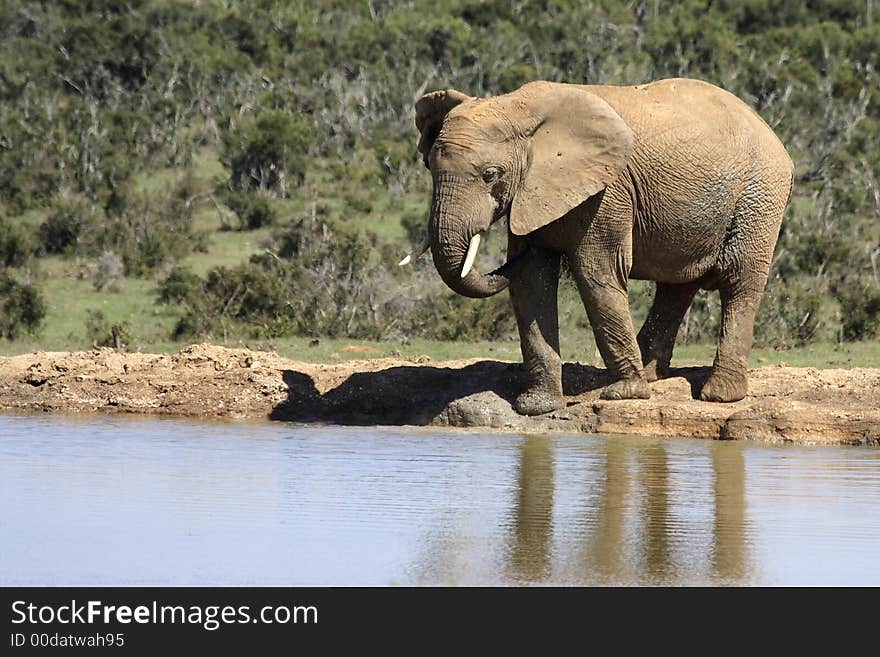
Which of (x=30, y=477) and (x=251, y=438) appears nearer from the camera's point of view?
(x=30, y=477)

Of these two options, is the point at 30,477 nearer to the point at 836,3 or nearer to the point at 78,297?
the point at 78,297

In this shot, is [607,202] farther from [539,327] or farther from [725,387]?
[725,387]

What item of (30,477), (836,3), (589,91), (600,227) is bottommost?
(30,477)

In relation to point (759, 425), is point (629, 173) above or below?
above

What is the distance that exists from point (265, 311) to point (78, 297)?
2.82 m

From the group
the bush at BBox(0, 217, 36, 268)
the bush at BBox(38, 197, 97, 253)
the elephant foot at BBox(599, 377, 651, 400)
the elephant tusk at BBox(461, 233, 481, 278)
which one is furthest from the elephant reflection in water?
the bush at BBox(38, 197, 97, 253)

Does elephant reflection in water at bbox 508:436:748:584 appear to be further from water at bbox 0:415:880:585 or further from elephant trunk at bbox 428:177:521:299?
elephant trunk at bbox 428:177:521:299

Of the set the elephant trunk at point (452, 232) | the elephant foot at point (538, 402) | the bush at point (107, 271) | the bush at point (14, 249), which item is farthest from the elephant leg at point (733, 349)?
the bush at point (14, 249)

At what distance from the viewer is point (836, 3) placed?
43125 mm

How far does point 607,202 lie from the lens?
1179cm

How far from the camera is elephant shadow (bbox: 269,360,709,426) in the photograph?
12.6 metres

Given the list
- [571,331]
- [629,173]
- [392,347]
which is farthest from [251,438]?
[571,331]

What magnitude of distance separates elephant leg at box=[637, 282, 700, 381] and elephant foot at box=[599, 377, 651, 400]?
593 millimetres

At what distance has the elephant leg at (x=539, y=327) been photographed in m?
12.0
